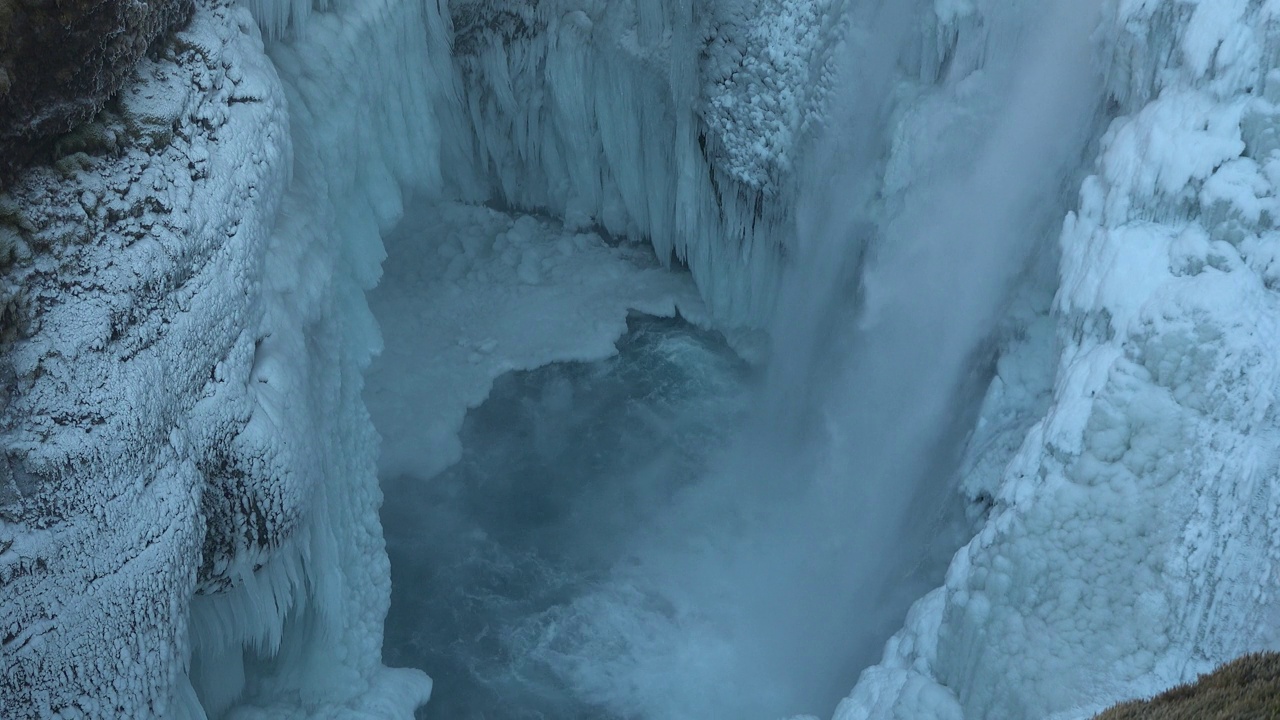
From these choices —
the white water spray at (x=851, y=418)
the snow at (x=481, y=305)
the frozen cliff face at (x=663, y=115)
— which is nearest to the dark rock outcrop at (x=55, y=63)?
the frozen cliff face at (x=663, y=115)

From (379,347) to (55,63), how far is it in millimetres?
3153

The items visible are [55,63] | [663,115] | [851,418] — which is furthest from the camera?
[663,115]

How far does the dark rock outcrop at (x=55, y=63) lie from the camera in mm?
4062

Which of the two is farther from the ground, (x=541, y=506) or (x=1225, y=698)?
(x=1225, y=698)

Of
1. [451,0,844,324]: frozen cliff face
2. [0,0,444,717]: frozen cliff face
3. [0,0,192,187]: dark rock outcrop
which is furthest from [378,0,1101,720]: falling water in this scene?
[0,0,192,187]: dark rock outcrop

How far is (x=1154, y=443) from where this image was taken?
4.66 meters

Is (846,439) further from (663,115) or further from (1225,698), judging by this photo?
(1225,698)

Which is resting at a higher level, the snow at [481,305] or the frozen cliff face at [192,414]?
the frozen cliff face at [192,414]

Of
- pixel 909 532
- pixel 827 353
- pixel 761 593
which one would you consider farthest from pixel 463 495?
pixel 909 532

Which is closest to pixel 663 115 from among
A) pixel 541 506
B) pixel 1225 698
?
pixel 541 506

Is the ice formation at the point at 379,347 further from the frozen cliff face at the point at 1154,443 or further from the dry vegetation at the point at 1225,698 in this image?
the dry vegetation at the point at 1225,698

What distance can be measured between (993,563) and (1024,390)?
137 cm

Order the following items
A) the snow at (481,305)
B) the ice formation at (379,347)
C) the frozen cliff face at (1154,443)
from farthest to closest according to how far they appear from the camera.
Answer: the snow at (481,305) → the frozen cliff face at (1154,443) → the ice formation at (379,347)

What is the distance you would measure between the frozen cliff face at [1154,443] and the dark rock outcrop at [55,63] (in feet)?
14.8
